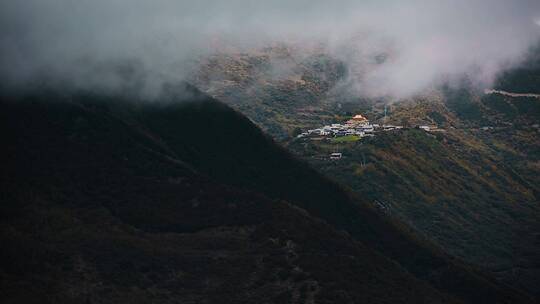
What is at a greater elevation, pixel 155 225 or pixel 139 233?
pixel 155 225

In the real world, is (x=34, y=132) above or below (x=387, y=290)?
above

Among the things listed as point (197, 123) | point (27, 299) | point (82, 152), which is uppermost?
point (197, 123)

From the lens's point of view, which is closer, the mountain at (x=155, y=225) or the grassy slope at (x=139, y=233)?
the grassy slope at (x=139, y=233)

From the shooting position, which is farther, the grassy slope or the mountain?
the mountain

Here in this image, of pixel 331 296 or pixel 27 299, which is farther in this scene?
pixel 331 296

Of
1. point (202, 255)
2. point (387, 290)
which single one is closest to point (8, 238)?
point (202, 255)

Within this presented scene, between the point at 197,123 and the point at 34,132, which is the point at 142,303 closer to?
the point at 34,132

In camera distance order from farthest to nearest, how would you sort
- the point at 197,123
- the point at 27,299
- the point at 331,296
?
1. the point at 197,123
2. the point at 331,296
3. the point at 27,299

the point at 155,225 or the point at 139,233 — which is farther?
the point at 155,225
